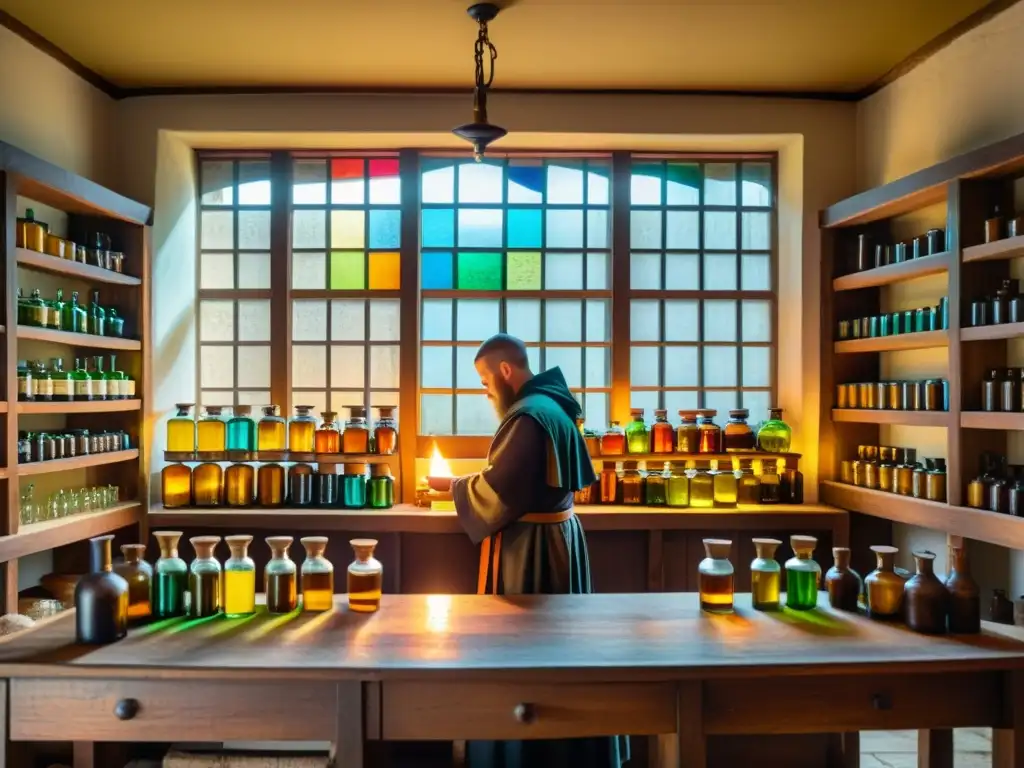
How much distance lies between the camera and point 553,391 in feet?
10.1

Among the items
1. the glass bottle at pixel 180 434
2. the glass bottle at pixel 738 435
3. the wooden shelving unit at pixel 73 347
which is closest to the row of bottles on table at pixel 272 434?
the glass bottle at pixel 180 434

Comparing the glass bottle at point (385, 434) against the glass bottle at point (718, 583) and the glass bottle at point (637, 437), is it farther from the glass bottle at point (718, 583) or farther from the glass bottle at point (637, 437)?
the glass bottle at point (718, 583)

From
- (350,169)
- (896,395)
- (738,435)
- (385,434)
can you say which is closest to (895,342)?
Answer: (896,395)

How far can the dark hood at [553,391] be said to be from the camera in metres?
3.04

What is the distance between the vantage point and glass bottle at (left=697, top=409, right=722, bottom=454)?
4336mm

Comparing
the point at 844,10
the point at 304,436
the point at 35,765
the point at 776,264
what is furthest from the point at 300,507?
the point at 844,10

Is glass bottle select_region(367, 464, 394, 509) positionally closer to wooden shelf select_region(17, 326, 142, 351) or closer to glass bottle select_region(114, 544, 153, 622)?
wooden shelf select_region(17, 326, 142, 351)

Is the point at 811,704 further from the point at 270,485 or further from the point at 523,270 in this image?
the point at 523,270

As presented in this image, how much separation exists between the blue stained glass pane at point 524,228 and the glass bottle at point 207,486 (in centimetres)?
211

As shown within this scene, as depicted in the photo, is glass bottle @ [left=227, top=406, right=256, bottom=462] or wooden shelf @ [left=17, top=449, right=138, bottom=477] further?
glass bottle @ [left=227, top=406, right=256, bottom=462]

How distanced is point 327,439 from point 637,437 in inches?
67.0

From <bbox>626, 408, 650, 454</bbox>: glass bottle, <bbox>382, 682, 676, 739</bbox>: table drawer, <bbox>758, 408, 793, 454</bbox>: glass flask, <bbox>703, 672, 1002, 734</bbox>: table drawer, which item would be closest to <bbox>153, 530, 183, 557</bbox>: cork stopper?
<bbox>382, 682, 676, 739</bbox>: table drawer

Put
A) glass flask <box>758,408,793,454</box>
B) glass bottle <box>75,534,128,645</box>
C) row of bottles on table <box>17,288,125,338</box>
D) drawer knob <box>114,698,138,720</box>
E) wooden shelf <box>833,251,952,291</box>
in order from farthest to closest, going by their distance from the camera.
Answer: glass flask <box>758,408,793,454</box>
wooden shelf <box>833,251,952,291</box>
row of bottles on table <box>17,288,125,338</box>
glass bottle <box>75,534,128,645</box>
drawer knob <box>114,698,138,720</box>

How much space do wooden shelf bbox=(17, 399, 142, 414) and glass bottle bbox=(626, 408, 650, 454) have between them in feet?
8.62
